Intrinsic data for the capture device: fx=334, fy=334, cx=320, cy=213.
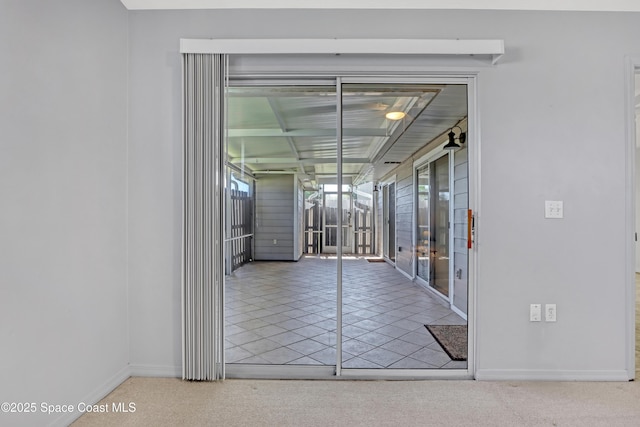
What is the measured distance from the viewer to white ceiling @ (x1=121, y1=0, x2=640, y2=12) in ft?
7.10

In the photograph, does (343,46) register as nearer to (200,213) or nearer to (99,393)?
(200,213)

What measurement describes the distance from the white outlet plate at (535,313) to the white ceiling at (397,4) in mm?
1977

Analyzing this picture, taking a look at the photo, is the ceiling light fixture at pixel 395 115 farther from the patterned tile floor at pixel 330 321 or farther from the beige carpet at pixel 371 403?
the beige carpet at pixel 371 403

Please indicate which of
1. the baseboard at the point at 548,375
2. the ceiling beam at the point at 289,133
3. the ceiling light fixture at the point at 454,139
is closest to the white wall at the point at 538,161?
the baseboard at the point at 548,375

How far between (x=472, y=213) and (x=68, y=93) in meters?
2.51

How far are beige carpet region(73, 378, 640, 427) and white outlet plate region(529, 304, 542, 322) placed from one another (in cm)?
41

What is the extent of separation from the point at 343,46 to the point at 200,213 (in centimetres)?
144

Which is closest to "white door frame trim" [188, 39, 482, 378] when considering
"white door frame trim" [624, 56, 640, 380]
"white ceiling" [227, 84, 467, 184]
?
"white ceiling" [227, 84, 467, 184]

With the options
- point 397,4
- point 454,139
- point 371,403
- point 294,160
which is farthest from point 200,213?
point 294,160

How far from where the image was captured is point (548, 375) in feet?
7.30

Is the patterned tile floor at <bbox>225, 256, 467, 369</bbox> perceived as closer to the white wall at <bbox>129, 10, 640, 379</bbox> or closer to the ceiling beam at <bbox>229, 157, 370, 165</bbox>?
the white wall at <bbox>129, 10, 640, 379</bbox>

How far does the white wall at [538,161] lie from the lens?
2.22 meters

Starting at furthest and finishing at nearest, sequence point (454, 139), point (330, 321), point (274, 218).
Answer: point (274, 218) < point (454, 139) < point (330, 321)

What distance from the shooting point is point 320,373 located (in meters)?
2.28
